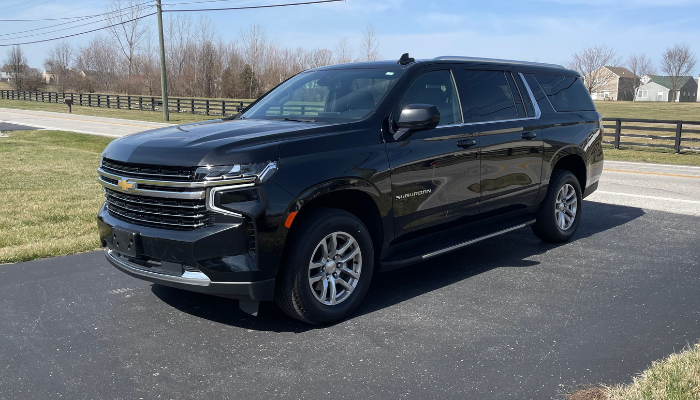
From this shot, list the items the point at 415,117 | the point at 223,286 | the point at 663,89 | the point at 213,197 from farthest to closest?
1. the point at 663,89
2. the point at 415,117
3. the point at 223,286
4. the point at 213,197

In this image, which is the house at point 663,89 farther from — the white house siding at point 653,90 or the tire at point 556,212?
the tire at point 556,212

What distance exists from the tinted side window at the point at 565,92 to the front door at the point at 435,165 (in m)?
1.69

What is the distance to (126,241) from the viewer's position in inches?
172

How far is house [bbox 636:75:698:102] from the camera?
419ft

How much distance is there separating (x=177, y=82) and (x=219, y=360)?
80.1 metres

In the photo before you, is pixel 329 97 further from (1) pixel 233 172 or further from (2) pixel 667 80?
(2) pixel 667 80

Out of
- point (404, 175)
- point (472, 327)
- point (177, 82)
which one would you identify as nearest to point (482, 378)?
point (472, 327)

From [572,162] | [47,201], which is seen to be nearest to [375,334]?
[572,162]

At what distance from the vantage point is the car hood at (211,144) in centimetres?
404

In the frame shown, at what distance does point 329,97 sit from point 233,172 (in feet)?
5.57

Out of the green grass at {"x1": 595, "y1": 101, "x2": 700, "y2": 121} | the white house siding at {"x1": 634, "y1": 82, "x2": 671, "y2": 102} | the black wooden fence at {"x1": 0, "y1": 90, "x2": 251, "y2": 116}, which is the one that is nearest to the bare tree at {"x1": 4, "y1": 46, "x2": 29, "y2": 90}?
the black wooden fence at {"x1": 0, "y1": 90, "x2": 251, "y2": 116}

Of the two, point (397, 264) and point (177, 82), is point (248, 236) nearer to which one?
point (397, 264)

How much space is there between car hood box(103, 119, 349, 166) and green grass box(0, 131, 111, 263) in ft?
8.33

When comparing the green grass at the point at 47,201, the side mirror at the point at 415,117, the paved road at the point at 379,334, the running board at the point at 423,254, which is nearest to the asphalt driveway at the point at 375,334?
the paved road at the point at 379,334
